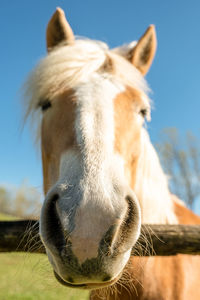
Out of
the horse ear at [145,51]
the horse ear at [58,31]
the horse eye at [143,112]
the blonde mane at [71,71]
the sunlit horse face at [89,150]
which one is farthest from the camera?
the horse ear at [145,51]

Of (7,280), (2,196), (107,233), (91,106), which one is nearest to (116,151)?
(91,106)

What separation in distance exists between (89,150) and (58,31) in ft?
6.05

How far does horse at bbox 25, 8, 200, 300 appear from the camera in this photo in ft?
4.38

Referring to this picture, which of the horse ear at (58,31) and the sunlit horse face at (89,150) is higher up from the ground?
the horse ear at (58,31)

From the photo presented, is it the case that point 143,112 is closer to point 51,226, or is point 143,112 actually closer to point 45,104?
point 45,104

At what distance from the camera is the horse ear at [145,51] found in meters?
3.01

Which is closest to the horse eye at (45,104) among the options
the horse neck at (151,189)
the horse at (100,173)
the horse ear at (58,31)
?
the horse at (100,173)

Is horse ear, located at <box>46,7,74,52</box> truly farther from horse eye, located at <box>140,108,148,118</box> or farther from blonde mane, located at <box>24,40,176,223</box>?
horse eye, located at <box>140,108,148,118</box>

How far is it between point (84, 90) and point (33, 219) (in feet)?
3.67

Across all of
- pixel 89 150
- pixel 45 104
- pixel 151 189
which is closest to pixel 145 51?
pixel 45 104

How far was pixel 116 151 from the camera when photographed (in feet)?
6.13

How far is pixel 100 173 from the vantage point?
1.54 meters

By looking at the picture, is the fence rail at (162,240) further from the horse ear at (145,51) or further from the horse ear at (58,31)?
the horse ear at (58,31)

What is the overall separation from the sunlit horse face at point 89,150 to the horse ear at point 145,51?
11mm
